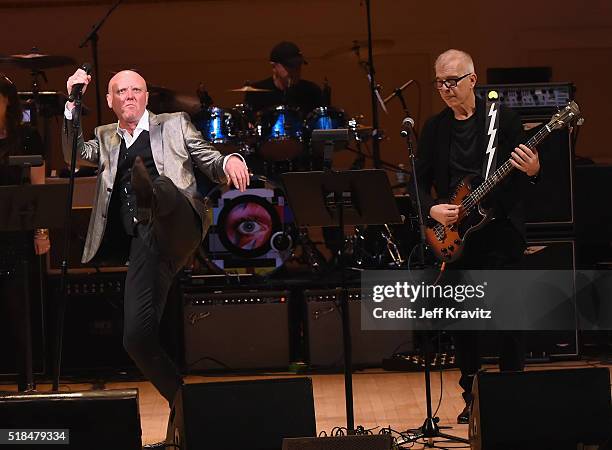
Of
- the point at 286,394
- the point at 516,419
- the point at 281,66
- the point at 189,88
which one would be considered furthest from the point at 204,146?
the point at 189,88

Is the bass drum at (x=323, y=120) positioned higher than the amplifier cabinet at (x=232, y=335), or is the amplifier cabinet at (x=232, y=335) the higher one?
the bass drum at (x=323, y=120)

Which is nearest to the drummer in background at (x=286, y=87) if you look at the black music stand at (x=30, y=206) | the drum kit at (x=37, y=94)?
the drum kit at (x=37, y=94)

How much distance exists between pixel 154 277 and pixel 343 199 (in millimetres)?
978

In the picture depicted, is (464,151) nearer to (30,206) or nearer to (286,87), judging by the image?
(30,206)

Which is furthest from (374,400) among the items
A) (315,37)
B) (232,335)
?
(315,37)

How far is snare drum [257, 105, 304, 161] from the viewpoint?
8.87 m

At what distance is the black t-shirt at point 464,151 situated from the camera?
6027 mm

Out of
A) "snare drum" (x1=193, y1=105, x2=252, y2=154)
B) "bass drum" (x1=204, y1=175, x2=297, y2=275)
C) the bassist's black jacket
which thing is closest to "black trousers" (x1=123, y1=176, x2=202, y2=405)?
the bassist's black jacket

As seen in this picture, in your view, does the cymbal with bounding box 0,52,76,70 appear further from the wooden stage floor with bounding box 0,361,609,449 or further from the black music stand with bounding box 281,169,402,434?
the black music stand with bounding box 281,169,402,434

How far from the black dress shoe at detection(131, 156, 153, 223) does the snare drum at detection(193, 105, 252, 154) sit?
11.8ft

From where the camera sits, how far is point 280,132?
29.2 ft

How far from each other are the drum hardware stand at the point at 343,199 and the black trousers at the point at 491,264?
662 mm

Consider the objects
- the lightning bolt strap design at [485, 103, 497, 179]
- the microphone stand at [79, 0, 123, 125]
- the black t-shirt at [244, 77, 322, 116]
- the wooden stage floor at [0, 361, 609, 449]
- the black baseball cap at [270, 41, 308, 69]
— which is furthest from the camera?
the black t-shirt at [244, 77, 322, 116]

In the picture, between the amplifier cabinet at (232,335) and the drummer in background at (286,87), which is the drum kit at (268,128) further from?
the amplifier cabinet at (232,335)
